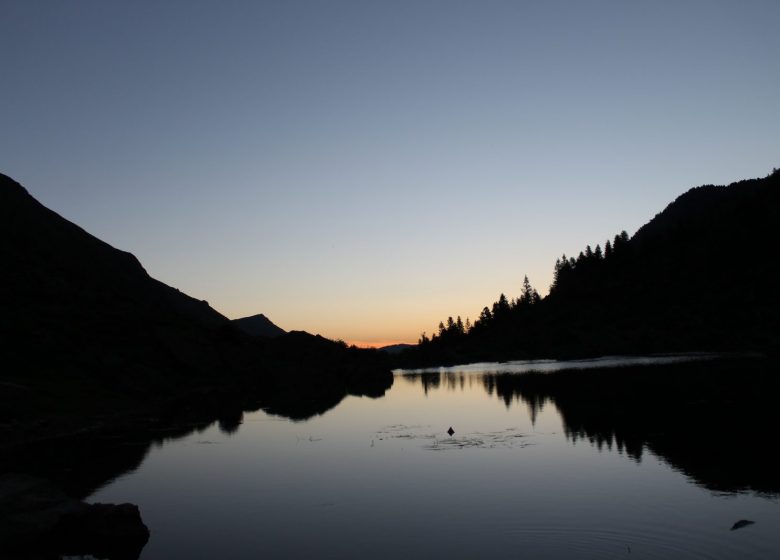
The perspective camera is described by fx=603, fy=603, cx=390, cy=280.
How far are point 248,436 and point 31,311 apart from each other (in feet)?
257

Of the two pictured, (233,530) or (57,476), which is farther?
(57,476)

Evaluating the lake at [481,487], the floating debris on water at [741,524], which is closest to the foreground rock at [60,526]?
the lake at [481,487]

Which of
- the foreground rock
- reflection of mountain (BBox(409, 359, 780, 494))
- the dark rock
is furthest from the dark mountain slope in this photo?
the dark rock

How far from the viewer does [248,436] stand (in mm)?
63625

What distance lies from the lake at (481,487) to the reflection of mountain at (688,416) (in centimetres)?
25

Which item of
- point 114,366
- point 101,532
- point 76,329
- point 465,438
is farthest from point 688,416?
point 76,329

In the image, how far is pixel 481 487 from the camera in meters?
34.8

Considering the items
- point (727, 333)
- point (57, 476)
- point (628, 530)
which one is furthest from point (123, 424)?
point (727, 333)

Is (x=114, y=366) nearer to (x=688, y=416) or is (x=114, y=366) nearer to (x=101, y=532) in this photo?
(x=101, y=532)

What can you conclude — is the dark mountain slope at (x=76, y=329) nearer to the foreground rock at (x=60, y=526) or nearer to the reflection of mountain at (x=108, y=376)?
the reflection of mountain at (x=108, y=376)

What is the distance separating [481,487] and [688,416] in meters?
32.0

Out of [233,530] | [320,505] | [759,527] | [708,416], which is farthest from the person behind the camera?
[708,416]

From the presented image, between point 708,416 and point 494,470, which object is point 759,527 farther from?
point 708,416

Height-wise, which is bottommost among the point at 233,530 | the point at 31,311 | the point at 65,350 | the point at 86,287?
the point at 233,530
